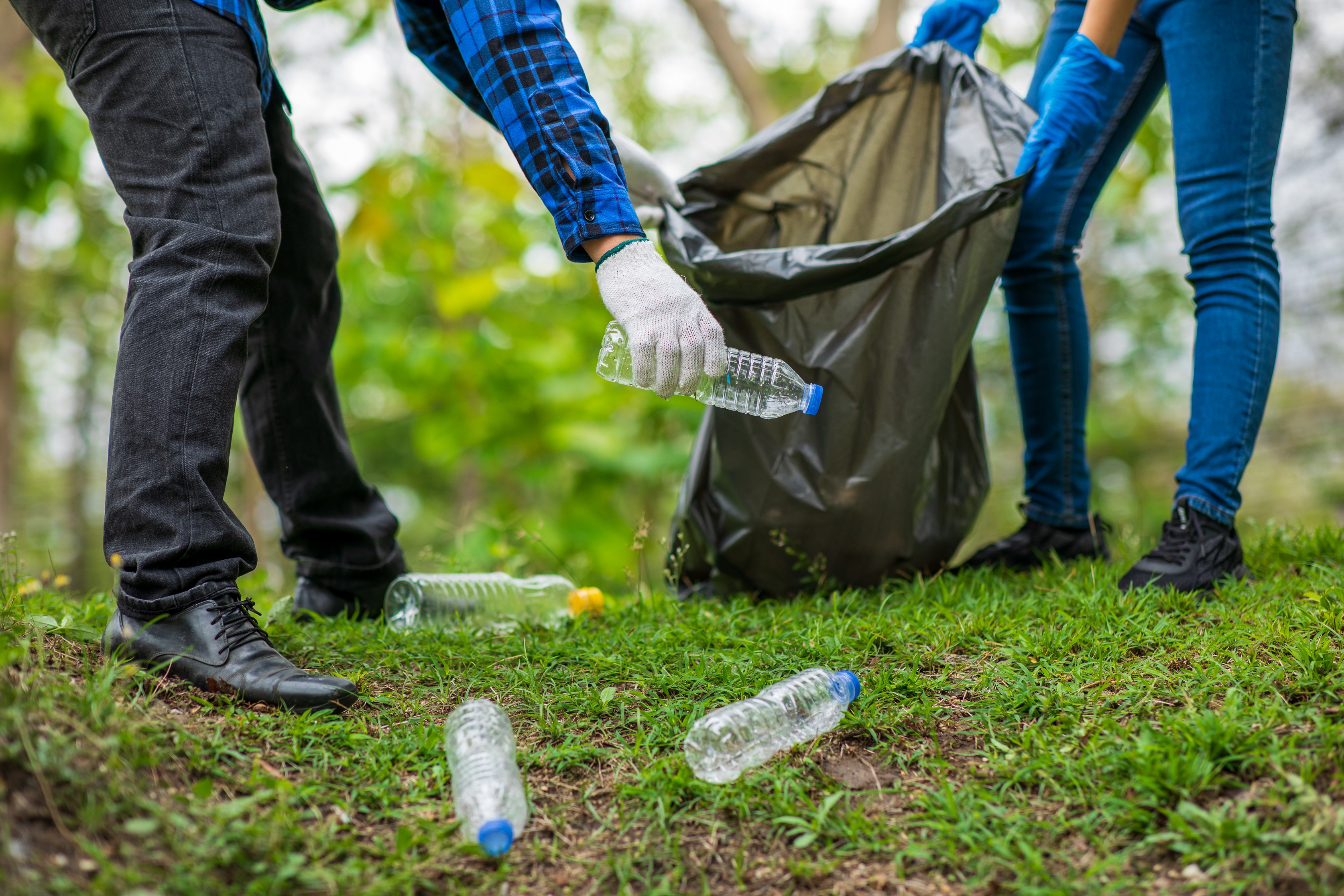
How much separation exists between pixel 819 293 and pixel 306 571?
1.35 m

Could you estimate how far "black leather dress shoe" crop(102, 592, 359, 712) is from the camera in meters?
1.37

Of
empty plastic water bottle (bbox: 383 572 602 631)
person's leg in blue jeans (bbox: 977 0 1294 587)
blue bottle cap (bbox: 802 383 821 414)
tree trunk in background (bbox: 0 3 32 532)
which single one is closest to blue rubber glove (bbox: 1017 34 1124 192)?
person's leg in blue jeans (bbox: 977 0 1294 587)

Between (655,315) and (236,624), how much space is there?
0.85m

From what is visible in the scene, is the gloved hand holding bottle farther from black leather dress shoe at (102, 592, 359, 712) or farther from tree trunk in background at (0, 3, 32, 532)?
tree trunk in background at (0, 3, 32, 532)

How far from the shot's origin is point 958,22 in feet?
7.58

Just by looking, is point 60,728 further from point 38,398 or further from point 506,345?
point 38,398

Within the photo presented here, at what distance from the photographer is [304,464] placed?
1.93 metres

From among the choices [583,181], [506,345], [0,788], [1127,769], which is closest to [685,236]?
[583,181]

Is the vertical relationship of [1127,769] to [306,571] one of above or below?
above

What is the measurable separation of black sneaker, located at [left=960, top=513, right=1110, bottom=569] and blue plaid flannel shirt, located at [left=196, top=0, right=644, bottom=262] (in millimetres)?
1372

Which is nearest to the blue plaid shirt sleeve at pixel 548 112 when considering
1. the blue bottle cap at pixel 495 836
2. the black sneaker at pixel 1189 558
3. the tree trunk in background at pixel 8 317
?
the blue bottle cap at pixel 495 836

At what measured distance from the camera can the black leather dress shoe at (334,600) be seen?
2.02 m

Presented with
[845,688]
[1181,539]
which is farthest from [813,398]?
[1181,539]

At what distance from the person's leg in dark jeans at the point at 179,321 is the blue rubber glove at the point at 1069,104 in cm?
157
